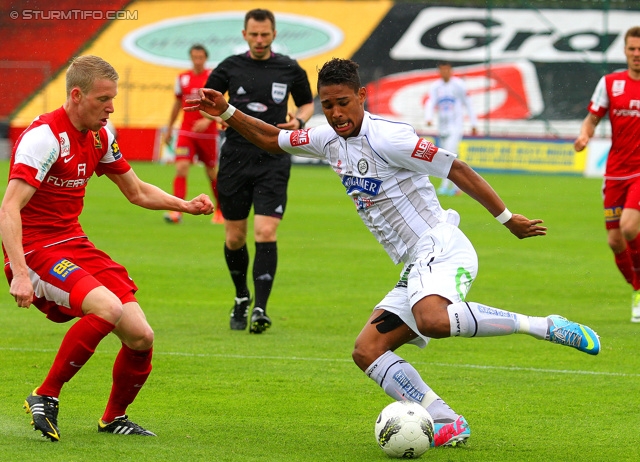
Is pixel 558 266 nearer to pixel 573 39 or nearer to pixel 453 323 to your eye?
pixel 453 323

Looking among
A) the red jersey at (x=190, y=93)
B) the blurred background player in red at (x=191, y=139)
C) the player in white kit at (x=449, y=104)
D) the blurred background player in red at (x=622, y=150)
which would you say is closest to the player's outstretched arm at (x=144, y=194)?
the blurred background player in red at (x=622, y=150)

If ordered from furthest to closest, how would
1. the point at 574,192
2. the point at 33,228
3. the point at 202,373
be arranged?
the point at 574,192 < the point at 202,373 < the point at 33,228

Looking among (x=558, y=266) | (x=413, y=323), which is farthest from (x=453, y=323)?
(x=558, y=266)

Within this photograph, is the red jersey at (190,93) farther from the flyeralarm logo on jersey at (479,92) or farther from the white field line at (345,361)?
the flyeralarm logo on jersey at (479,92)

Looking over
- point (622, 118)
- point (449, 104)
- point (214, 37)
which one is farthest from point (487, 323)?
point (214, 37)

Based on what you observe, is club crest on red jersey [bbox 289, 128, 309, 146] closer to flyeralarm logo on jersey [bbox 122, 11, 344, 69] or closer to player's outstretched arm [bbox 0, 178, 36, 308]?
player's outstretched arm [bbox 0, 178, 36, 308]

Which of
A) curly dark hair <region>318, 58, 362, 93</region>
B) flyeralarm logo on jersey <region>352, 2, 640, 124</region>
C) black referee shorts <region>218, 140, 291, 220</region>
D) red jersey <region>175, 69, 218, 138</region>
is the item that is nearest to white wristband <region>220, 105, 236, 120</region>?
curly dark hair <region>318, 58, 362, 93</region>

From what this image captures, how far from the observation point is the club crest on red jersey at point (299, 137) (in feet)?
19.1

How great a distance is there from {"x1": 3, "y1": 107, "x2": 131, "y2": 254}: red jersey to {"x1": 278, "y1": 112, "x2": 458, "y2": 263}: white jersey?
3.93 feet

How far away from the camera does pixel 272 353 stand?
764 cm

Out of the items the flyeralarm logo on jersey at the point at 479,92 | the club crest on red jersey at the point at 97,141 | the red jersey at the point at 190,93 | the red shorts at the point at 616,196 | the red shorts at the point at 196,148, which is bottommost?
the flyeralarm logo on jersey at the point at 479,92

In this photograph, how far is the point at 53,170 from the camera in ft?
17.3

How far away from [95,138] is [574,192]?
729 inches

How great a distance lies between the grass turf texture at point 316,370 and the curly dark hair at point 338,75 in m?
1.77
